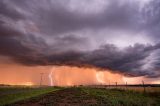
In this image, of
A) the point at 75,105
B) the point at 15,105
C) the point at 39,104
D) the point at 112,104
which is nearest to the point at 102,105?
the point at 112,104

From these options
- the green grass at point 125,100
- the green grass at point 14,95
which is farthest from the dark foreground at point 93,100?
the green grass at point 14,95

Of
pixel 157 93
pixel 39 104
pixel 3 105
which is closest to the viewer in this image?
pixel 3 105

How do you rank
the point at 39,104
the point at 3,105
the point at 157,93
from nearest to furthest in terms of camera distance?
the point at 3,105 < the point at 39,104 < the point at 157,93

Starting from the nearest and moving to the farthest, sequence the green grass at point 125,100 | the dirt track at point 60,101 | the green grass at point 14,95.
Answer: the green grass at point 125,100
the dirt track at point 60,101
the green grass at point 14,95

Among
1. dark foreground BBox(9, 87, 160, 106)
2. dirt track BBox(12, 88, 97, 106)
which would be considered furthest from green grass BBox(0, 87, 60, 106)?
dirt track BBox(12, 88, 97, 106)

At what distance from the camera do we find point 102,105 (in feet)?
A: 89.9

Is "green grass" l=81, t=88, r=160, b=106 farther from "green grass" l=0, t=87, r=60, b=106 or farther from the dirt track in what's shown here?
"green grass" l=0, t=87, r=60, b=106

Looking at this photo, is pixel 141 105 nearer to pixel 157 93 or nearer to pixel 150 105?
pixel 150 105

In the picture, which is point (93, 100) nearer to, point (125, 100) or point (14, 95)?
point (125, 100)

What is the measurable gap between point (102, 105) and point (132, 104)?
4.00 meters

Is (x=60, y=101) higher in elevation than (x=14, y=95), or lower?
lower

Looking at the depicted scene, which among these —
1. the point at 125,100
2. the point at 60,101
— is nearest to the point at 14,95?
the point at 60,101

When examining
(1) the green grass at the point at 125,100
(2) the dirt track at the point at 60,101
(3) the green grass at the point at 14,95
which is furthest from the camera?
(3) the green grass at the point at 14,95

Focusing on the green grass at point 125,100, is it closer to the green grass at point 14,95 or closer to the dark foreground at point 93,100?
the dark foreground at point 93,100
